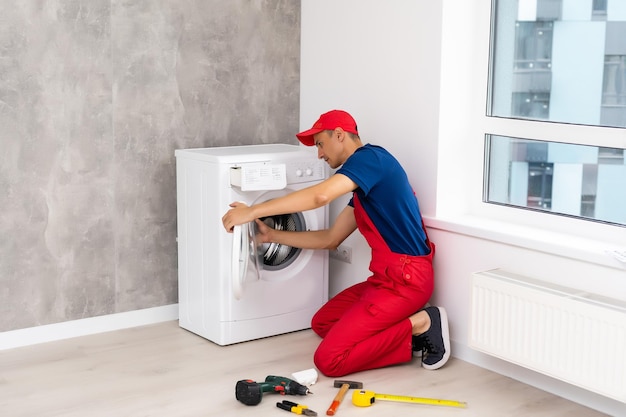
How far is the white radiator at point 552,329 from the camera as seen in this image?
9.30 feet

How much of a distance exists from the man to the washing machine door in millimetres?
91

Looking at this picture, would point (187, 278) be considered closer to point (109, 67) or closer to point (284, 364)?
point (284, 364)

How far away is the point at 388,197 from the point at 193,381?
3.65ft

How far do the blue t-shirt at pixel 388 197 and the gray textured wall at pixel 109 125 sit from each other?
1.04 meters

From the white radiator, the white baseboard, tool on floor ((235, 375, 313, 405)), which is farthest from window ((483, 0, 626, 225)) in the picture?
the white baseboard

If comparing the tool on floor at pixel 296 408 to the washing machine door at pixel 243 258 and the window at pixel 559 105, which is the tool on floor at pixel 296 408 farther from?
the window at pixel 559 105

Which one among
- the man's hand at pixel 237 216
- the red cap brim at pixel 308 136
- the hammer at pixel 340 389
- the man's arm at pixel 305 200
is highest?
the red cap brim at pixel 308 136

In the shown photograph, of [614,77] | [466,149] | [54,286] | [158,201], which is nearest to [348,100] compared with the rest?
[466,149]

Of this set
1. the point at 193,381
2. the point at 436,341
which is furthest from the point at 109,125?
the point at 436,341

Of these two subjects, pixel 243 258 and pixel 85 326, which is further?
pixel 85 326

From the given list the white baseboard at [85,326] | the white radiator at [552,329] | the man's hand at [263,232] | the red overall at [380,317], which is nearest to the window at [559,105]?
the white radiator at [552,329]

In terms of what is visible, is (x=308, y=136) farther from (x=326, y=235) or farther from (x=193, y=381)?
(x=193, y=381)

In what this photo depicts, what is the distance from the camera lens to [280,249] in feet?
13.0

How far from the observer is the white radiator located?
2.83m
